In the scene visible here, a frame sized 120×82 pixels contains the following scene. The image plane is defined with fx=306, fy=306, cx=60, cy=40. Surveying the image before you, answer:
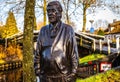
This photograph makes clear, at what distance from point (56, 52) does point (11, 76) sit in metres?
15.2

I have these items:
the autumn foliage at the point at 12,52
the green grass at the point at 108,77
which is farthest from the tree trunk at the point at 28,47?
the autumn foliage at the point at 12,52

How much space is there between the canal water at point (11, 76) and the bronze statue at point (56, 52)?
1327 cm

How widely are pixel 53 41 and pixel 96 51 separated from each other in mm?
20247

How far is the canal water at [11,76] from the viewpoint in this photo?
17656 mm

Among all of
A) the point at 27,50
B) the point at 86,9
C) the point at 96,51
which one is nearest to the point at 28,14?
the point at 27,50

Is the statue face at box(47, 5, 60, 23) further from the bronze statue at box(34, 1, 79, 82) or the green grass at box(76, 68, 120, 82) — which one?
the green grass at box(76, 68, 120, 82)

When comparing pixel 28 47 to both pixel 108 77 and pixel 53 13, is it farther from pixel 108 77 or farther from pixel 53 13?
pixel 53 13

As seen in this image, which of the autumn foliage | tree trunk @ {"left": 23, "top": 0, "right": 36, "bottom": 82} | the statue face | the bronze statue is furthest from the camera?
the autumn foliage

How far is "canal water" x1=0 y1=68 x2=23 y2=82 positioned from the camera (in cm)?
1766

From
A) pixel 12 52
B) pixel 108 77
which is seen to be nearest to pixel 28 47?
pixel 108 77

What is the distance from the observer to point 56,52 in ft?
13.3

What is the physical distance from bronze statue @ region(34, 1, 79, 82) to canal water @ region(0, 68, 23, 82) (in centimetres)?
1327

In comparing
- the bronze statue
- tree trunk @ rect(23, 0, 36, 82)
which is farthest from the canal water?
the bronze statue

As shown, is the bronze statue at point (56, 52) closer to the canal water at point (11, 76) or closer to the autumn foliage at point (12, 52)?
the canal water at point (11, 76)
